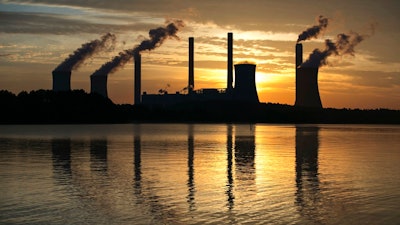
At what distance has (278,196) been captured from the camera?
2291 cm

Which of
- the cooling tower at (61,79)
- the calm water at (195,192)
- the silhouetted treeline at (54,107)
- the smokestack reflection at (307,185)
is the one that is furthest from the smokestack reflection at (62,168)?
the cooling tower at (61,79)

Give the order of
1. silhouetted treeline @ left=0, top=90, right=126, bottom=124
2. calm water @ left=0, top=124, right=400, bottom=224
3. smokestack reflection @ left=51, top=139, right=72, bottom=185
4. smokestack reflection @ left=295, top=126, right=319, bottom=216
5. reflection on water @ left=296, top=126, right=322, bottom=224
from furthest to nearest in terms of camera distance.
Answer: silhouetted treeline @ left=0, top=90, right=126, bottom=124 → smokestack reflection @ left=51, top=139, right=72, bottom=185 → smokestack reflection @ left=295, top=126, right=319, bottom=216 → reflection on water @ left=296, top=126, right=322, bottom=224 → calm water @ left=0, top=124, right=400, bottom=224

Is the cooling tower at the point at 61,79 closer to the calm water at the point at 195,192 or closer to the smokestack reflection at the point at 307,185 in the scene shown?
the calm water at the point at 195,192

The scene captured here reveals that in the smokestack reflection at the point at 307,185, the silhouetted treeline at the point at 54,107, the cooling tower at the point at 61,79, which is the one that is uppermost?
the cooling tower at the point at 61,79

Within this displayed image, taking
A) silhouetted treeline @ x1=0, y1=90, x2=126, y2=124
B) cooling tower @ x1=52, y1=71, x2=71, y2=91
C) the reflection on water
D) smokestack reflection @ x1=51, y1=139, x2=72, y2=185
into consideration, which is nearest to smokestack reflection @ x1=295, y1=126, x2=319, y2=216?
the reflection on water

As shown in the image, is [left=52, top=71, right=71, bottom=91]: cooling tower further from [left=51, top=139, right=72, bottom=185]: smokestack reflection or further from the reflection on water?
the reflection on water

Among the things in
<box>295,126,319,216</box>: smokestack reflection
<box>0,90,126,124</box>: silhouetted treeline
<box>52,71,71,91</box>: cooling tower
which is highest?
<box>52,71,71,91</box>: cooling tower

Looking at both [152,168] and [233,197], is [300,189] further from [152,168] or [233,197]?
[152,168]

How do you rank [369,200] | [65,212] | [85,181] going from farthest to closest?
[85,181], [369,200], [65,212]

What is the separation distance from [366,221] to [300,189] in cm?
705

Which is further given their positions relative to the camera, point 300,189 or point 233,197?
point 300,189

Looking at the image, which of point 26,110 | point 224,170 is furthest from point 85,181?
point 26,110

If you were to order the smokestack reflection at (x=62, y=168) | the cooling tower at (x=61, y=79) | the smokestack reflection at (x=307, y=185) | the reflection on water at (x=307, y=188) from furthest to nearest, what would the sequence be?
the cooling tower at (x=61, y=79) → the smokestack reflection at (x=62, y=168) → the smokestack reflection at (x=307, y=185) → the reflection on water at (x=307, y=188)

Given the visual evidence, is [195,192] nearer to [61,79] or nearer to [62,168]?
[62,168]
